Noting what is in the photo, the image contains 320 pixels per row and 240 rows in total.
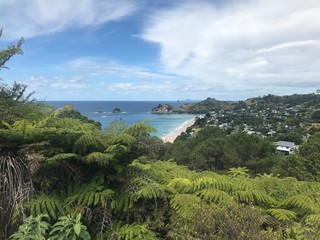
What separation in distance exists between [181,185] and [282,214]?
3.32 feet

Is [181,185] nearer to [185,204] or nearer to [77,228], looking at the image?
[185,204]

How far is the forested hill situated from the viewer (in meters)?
117

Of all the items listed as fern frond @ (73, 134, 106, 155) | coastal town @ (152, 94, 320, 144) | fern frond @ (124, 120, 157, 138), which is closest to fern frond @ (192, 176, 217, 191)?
fern frond @ (124, 120, 157, 138)

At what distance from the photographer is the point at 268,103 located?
136 metres

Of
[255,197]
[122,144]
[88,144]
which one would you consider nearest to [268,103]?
[255,197]

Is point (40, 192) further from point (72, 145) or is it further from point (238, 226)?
point (238, 226)

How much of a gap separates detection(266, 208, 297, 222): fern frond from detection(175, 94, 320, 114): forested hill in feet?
337

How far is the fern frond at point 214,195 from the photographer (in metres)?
3.15

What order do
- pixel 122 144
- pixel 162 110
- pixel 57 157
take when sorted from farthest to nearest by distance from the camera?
1. pixel 162 110
2. pixel 122 144
3. pixel 57 157

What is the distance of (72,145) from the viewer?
3.35m

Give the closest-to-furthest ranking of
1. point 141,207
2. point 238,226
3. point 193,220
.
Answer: point 238,226 → point 193,220 → point 141,207

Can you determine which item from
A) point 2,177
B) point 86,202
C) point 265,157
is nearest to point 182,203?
point 86,202

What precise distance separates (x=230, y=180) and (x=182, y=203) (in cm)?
81

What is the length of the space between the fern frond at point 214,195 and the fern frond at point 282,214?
438mm
